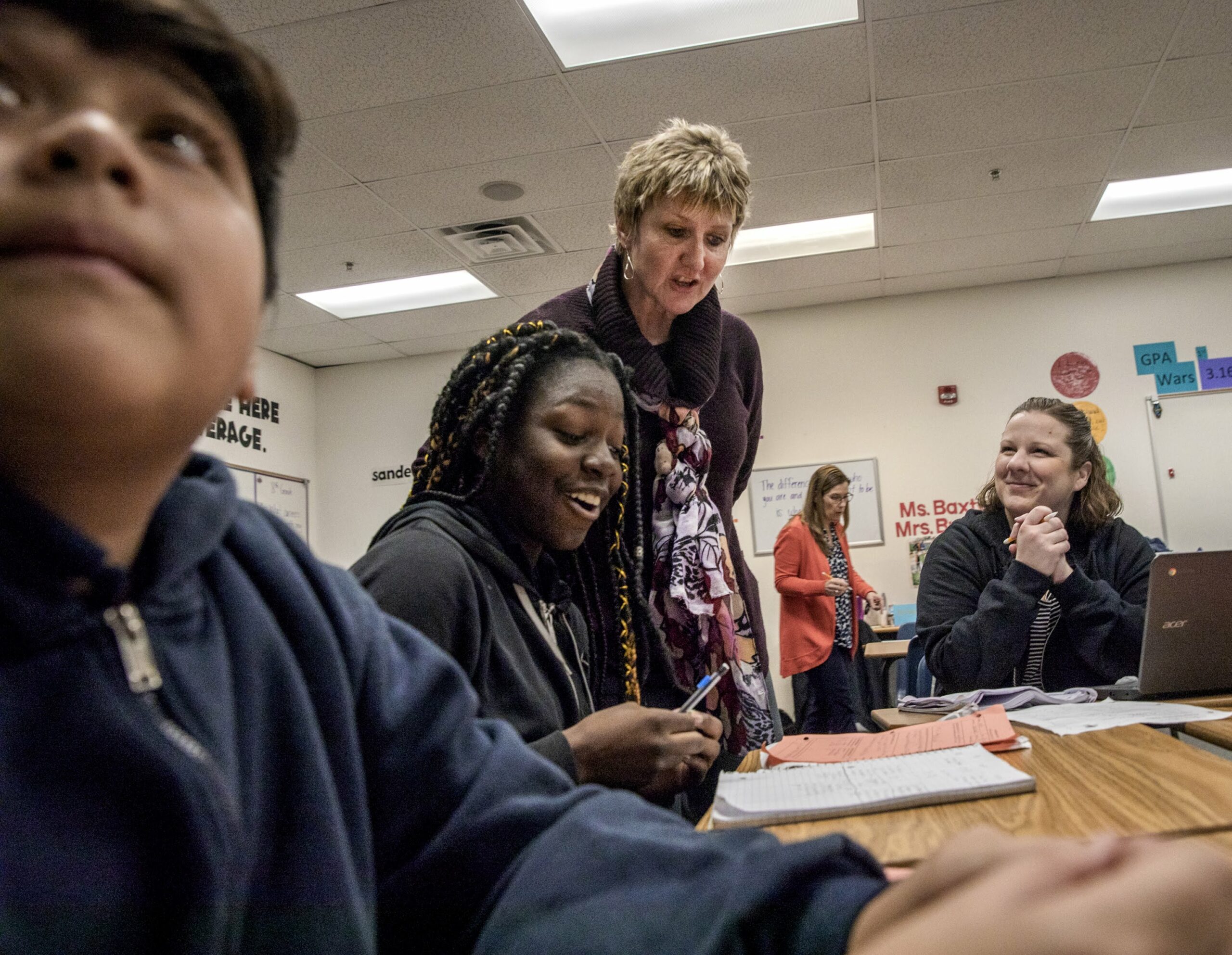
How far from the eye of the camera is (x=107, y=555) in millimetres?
388

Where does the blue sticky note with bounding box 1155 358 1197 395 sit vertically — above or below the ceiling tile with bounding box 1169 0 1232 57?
below

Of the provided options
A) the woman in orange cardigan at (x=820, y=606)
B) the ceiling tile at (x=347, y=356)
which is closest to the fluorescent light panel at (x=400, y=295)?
the ceiling tile at (x=347, y=356)

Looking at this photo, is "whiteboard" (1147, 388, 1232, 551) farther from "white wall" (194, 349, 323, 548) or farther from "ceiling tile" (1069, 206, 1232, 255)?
"white wall" (194, 349, 323, 548)

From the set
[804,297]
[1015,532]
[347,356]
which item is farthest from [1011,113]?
[347,356]

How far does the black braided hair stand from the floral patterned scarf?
0.31ft

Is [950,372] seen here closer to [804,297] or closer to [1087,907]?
[804,297]

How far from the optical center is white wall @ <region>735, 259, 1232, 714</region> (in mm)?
5543

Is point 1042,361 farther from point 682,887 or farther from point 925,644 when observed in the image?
point 682,887

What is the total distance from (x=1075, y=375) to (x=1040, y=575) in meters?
4.47

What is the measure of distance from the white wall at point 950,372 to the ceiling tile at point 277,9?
385cm

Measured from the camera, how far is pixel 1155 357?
18.2 ft

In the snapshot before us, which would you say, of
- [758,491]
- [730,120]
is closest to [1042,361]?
[758,491]

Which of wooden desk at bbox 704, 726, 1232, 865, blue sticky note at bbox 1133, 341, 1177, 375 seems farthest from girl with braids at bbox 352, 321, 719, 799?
blue sticky note at bbox 1133, 341, 1177, 375

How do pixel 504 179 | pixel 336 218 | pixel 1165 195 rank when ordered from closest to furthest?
1. pixel 504 179
2. pixel 336 218
3. pixel 1165 195
